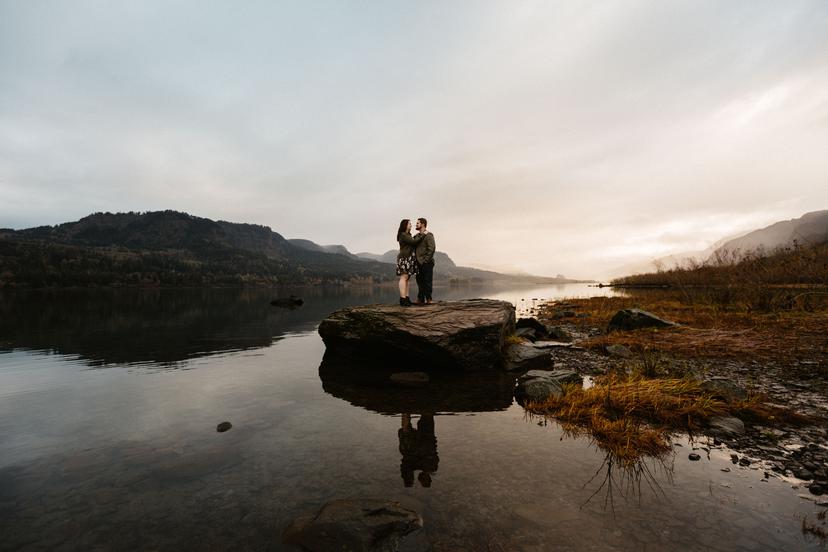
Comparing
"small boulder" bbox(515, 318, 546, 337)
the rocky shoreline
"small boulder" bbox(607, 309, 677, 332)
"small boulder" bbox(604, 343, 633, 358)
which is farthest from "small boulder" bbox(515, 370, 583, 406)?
"small boulder" bbox(607, 309, 677, 332)

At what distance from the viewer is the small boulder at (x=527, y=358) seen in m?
15.5

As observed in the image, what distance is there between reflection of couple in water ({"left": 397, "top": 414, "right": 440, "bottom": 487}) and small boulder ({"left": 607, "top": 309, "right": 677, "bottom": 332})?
656 inches

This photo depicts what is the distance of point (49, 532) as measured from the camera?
5555mm

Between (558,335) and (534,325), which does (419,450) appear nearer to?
(558,335)

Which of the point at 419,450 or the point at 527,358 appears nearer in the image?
the point at 419,450

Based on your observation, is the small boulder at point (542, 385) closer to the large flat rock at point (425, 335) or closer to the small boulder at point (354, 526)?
the large flat rock at point (425, 335)

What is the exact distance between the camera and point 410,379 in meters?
14.0

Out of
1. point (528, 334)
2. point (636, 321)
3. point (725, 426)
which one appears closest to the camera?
point (725, 426)

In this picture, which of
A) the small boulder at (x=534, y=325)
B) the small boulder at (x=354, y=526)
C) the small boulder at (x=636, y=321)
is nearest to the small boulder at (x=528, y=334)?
the small boulder at (x=534, y=325)

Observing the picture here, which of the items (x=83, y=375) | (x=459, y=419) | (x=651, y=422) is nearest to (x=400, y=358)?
(x=459, y=419)

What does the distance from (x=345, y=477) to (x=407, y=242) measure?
10963 mm

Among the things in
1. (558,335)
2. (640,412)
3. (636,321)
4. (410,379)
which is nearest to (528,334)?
(558,335)

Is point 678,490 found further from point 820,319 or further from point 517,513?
point 820,319

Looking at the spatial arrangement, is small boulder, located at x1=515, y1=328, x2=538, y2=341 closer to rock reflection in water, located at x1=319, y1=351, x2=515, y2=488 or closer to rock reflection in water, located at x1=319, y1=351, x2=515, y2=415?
rock reflection in water, located at x1=319, y1=351, x2=515, y2=415
